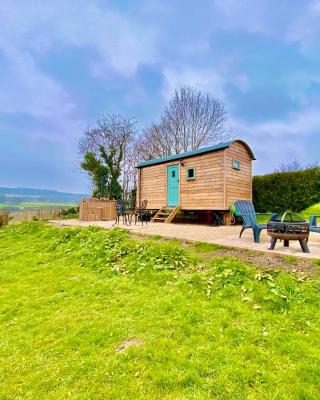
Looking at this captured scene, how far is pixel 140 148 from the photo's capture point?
1966cm

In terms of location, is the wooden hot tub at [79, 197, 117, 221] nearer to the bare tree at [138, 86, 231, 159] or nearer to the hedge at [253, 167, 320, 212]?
the hedge at [253, 167, 320, 212]

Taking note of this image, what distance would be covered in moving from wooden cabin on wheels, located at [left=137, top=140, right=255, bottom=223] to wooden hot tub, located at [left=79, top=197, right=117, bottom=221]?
2008mm

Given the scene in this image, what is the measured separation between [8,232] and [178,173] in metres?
7.47

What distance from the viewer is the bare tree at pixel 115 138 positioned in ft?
61.1

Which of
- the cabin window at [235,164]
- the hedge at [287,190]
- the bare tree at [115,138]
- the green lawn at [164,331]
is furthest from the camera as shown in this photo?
the bare tree at [115,138]

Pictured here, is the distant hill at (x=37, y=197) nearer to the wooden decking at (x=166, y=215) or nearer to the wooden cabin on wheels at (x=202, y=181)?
the wooden decking at (x=166, y=215)

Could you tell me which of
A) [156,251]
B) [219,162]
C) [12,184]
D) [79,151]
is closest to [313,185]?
Result: [219,162]

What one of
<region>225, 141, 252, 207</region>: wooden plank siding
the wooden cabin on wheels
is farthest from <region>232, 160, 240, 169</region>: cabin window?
<region>225, 141, 252, 207</region>: wooden plank siding

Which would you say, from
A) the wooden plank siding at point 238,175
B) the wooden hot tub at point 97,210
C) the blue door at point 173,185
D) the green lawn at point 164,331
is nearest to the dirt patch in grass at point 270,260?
the green lawn at point 164,331

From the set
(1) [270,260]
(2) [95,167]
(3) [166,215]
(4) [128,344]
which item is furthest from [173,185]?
(4) [128,344]

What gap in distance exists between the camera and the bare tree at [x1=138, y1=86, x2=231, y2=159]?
18219mm

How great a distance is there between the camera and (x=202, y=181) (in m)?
9.99

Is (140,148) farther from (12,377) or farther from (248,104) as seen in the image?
(12,377)

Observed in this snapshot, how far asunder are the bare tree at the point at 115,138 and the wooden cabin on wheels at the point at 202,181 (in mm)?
7272
